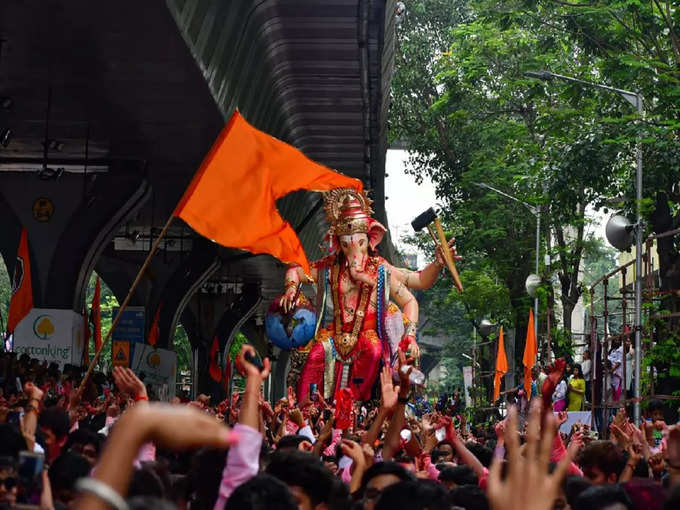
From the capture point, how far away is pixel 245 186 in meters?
12.3

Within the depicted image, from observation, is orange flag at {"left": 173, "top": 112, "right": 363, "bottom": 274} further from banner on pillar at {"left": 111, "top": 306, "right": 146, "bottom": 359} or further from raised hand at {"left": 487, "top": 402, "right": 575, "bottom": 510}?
banner on pillar at {"left": 111, "top": 306, "right": 146, "bottom": 359}

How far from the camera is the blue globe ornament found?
17.6 metres

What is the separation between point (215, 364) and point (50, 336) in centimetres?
2345

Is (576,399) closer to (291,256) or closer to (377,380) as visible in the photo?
(377,380)

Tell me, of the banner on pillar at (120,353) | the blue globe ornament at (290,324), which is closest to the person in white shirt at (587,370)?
the banner on pillar at (120,353)

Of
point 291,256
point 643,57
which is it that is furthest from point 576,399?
point 291,256

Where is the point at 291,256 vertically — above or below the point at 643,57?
below

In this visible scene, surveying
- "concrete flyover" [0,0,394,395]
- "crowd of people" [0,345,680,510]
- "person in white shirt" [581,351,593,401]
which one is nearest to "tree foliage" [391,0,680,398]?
"person in white shirt" [581,351,593,401]

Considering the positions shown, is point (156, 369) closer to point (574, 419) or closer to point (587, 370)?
Result: point (587, 370)

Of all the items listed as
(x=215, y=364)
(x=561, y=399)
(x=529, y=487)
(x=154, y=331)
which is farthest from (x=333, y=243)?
(x=215, y=364)

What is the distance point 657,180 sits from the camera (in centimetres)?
2494

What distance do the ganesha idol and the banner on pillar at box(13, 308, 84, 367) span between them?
693 centimetres

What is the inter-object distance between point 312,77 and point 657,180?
668cm

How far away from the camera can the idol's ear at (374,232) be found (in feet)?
58.4
